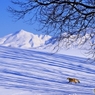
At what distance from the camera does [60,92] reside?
8.06 meters

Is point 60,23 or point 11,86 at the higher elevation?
point 60,23

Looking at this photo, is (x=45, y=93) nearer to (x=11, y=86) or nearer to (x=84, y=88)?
(x=11, y=86)

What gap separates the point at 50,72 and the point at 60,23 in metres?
4.90

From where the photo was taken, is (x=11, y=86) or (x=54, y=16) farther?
(x=11, y=86)

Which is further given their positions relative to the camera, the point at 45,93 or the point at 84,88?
the point at 84,88

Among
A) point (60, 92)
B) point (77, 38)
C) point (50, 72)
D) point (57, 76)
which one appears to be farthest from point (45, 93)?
point (50, 72)

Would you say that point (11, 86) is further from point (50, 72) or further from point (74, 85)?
point (50, 72)

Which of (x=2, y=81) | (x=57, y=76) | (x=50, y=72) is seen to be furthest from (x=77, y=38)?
(x=50, y=72)

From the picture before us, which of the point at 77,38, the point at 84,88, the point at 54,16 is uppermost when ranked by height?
the point at 54,16

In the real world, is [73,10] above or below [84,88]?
above

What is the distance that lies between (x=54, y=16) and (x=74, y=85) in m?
3.26

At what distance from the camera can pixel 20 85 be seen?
8578 mm

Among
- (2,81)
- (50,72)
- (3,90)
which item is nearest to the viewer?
(3,90)

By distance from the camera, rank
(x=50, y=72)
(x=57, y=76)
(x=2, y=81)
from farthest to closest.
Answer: (x=50, y=72), (x=57, y=76), (x=2, y=81)
